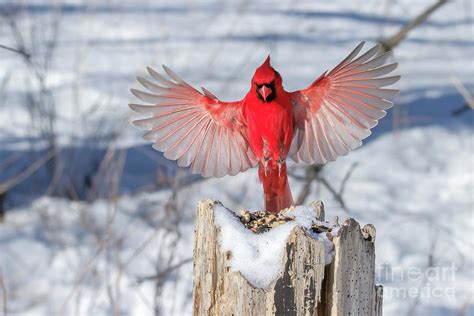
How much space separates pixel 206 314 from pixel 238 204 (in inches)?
91.8

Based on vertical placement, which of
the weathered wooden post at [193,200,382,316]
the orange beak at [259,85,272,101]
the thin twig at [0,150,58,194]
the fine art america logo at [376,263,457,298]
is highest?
the thin twig at [0,150,58,194]

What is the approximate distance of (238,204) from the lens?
385 cm

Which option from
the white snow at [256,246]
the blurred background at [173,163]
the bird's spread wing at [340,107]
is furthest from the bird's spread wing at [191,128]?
the blurred background at [173,163]

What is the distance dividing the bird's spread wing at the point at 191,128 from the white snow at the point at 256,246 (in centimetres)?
46

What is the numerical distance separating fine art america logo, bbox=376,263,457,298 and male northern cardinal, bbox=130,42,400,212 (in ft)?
4.69

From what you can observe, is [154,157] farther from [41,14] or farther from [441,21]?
[441,21]

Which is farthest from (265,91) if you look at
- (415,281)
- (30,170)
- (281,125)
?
(30,170)

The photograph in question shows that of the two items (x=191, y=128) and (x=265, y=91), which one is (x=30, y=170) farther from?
(x=265, y=91)

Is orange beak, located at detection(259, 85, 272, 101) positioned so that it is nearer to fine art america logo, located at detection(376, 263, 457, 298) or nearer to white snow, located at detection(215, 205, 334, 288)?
white snow, located at detection(215, 205, 334, 288)

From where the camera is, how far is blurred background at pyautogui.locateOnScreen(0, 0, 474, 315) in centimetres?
344

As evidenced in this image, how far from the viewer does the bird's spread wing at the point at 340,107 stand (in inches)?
75.8

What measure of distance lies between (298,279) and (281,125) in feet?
1.71

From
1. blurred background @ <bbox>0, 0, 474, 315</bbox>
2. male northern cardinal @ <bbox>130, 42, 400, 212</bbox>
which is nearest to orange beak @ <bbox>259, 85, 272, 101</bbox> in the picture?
male northern cardinal @ <bbox>130, 42, 400, 212</bbox>

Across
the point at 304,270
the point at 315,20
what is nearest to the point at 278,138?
the point at 304,270
